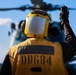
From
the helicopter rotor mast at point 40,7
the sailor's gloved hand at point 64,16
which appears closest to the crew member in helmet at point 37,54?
the sailor's gloved hand at point 64,16

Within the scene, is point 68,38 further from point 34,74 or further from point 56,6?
point 56,6

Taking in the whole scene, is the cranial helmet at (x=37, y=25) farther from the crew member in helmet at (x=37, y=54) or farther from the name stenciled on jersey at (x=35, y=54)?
the name stenciled on jersey at (x=35, y=54)

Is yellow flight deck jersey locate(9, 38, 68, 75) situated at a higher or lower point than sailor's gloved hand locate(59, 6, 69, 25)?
lower

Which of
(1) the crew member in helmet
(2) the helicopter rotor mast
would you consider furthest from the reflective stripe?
(2) the helicopter rotor mast

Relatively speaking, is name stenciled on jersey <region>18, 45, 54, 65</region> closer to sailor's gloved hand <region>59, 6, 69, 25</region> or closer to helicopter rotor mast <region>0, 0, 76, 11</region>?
sailor's gloved hand <region>59, 6, 69, 25</region>

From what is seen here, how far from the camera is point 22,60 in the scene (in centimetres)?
296

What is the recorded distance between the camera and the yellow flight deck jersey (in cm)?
291

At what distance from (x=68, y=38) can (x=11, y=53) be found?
583 mm

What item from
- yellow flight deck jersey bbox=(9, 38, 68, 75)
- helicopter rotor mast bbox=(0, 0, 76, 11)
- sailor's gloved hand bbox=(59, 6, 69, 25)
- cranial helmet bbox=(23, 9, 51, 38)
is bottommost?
yellow flight deck jersey bbox=(9, 38, 68, 75)

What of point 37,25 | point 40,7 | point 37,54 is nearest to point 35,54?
point 37,54

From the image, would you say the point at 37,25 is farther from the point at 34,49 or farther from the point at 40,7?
the point at 40,7

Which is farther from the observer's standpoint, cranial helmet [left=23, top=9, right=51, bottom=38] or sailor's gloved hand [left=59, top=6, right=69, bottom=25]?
sailor's gloved hand [left=59, top=6, right=69, bottom=25]

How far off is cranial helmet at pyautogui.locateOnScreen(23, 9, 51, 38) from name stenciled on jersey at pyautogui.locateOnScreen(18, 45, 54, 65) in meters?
0.13

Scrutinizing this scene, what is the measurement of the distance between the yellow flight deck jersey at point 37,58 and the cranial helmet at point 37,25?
7 cm
